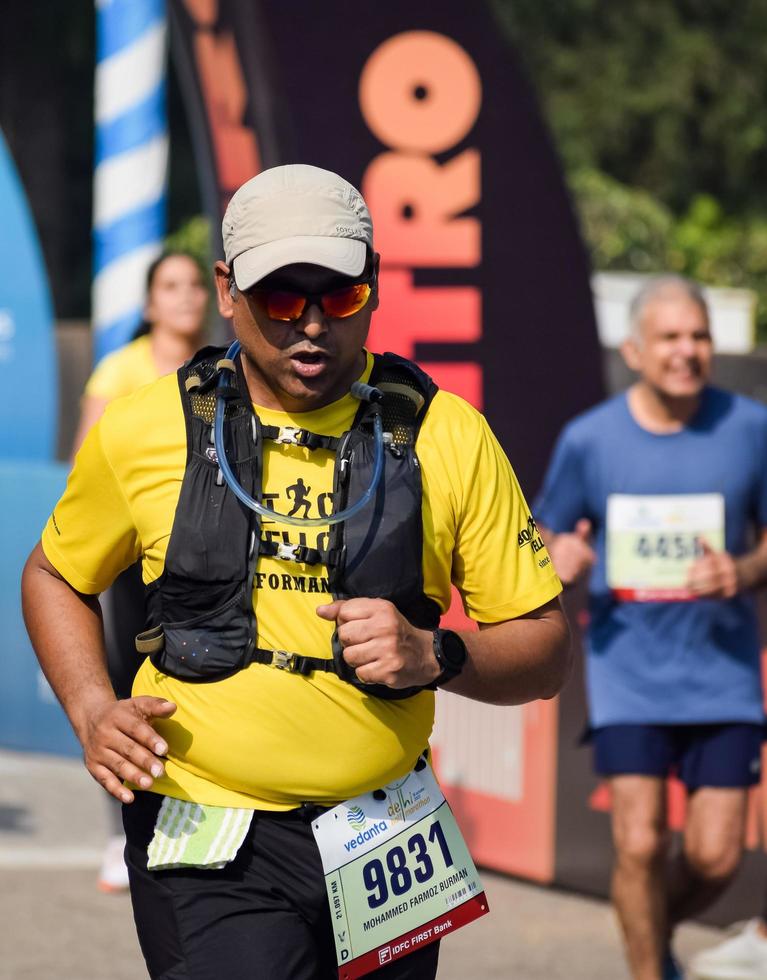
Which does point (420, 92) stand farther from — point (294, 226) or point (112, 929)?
point (294, 226)

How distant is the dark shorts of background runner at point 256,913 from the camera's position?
2.86m

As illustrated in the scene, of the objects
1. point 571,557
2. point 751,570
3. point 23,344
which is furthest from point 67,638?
point 23,344

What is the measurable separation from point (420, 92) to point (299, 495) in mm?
4950

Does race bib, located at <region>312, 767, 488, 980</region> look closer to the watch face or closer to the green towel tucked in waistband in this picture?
the green towel tucked in waistband

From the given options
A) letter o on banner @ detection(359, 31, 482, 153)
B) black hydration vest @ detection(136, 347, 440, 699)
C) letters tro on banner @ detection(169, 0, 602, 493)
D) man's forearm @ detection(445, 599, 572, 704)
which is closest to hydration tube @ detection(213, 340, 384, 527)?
black hydration vest @ detection(136, 347, 440, 699)

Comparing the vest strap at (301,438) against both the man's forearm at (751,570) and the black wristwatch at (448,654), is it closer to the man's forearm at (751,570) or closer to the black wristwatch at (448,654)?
the black wristwatch at (448,654)

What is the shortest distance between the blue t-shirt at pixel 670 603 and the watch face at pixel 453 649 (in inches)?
103

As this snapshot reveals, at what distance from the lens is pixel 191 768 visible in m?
2.89

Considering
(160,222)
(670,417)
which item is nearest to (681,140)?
(160,222)

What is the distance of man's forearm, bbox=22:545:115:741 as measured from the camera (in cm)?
288

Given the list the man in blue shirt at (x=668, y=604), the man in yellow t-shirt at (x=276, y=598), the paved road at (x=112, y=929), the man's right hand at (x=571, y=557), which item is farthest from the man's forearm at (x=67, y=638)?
the paved road at (x=112, y=929)

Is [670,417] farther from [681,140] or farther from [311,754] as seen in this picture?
[681,140]

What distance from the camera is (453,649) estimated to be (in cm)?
272

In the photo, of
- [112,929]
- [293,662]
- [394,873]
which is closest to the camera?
[293,662]
